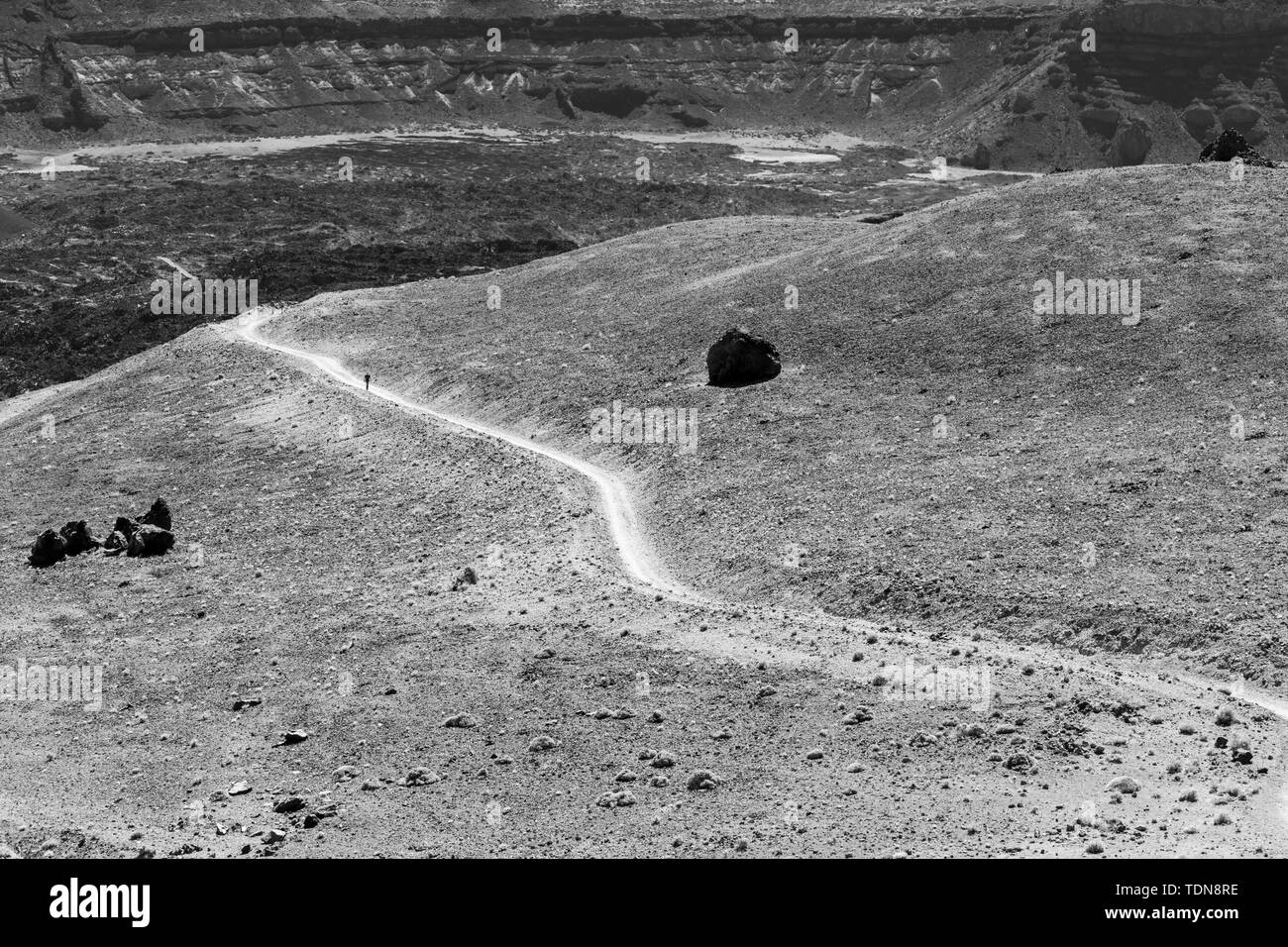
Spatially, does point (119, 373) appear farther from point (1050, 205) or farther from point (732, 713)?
point (732, 713)

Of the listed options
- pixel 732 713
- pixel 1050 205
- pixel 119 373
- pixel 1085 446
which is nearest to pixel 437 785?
pixel 732 713

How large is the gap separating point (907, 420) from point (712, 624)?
15.7 metres

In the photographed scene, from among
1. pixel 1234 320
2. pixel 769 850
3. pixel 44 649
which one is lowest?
pixel 44 649

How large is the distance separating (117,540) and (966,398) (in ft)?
81.3

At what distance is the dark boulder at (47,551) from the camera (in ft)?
151

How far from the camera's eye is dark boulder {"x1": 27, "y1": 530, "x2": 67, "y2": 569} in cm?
4609

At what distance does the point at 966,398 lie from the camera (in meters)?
47.3

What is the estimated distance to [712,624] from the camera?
109ft

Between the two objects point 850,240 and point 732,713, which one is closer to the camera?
point 732,713
